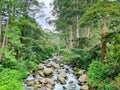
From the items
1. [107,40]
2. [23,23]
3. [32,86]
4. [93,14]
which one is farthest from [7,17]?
[107,40]

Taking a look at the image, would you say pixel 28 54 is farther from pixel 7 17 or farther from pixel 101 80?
pixel 101 80

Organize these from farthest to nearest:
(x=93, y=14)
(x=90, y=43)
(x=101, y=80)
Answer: (x=90, y=43) < (x=93, y=14) < (x=101, y=80)

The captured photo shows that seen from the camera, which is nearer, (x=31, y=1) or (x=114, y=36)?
(x=114, y=36)

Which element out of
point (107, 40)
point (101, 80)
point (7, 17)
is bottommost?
point (101, 80)

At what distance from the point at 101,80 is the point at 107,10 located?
192 inches

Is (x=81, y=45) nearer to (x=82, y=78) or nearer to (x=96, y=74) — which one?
(x=82, y=78)

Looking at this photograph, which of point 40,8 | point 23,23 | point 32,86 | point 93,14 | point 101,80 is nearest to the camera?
point 101,80

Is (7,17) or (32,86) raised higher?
(7,17)

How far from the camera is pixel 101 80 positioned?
15.6 metres

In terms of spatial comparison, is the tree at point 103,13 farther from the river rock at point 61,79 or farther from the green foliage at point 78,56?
the green foliage at point 78,56

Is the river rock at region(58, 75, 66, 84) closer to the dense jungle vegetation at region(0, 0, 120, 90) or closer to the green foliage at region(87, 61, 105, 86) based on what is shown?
the dense jungle vegetation at region(0, 0, 120, 90)

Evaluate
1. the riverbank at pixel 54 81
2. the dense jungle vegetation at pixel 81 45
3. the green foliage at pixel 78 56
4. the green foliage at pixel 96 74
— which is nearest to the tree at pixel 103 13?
the dense jungle vegetation at pixel 81 45

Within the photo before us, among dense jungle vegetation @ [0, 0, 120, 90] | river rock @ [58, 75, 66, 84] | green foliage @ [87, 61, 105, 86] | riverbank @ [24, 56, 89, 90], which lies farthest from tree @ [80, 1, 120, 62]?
river rock @ [58, 75, 66, 84]

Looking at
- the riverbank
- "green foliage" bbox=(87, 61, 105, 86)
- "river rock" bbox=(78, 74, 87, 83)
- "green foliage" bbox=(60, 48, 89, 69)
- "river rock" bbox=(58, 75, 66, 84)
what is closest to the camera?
"green foliage" bbox=(87, 61, 105, 86)
